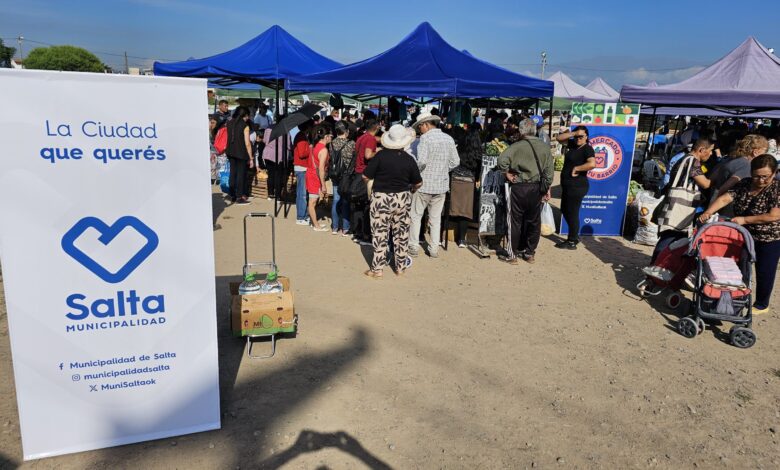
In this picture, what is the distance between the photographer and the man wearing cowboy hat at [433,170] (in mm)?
6727

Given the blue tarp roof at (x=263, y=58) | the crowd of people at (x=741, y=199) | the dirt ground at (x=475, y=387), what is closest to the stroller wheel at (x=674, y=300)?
the dirt ground at (x=475, y=387)

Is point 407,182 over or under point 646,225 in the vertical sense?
over

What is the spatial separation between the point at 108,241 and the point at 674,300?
5.27 metres

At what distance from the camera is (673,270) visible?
5605mm

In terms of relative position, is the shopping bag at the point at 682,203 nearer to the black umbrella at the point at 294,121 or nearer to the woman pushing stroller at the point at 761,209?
the woman pushing stroller at the point at 761,209

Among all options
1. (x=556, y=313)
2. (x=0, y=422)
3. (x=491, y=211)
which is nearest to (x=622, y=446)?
(x=556, y=313)

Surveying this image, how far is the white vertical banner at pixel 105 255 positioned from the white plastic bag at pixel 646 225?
22.6ft

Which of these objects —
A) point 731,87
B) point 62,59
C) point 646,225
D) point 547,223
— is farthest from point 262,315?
point 62,59

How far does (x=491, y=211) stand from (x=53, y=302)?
5.65 m

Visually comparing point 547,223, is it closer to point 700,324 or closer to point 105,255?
point 700,324

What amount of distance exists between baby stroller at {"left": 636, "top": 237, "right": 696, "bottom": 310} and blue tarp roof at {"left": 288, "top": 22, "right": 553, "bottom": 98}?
341cm

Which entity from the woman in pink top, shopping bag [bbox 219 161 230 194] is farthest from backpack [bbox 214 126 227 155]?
the woman in pink top

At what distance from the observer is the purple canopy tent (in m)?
9.09

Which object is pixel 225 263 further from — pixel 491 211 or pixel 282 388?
pixel 491 211
